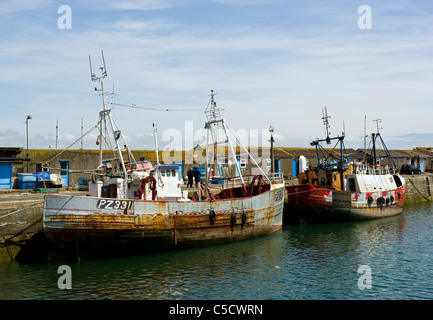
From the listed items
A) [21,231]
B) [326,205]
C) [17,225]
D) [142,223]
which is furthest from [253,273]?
[326,205]

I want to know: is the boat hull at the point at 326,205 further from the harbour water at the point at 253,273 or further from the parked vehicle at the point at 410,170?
the parked vehicle at the point at 410,170

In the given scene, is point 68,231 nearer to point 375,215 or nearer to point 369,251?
point 369,251

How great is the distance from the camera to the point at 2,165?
106ft

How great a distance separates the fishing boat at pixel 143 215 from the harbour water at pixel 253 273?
2.12 feet

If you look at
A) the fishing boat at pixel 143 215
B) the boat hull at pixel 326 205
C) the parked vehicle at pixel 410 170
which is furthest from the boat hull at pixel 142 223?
the parked vehicle at pixel 410 170

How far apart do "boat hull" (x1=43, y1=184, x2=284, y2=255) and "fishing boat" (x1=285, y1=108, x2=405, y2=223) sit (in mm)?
6996

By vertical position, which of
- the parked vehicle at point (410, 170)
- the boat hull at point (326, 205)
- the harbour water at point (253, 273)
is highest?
the parked vehicle at point (410, 170)

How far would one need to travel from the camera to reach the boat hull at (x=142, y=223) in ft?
58.3

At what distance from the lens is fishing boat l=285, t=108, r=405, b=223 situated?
29.0 metres

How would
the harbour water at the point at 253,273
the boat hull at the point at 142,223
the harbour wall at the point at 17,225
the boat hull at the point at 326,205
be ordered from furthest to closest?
the boat hull at the point at 326,205
the harbour wall at the point at 17,225
the boat hull at the point at 142,223
the harbour water at the point at 253,273

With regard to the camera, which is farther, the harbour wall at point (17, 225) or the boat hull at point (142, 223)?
the harbour wall at point (17, 225)

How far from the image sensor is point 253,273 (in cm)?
1686

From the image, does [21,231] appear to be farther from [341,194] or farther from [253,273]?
[341,194]
